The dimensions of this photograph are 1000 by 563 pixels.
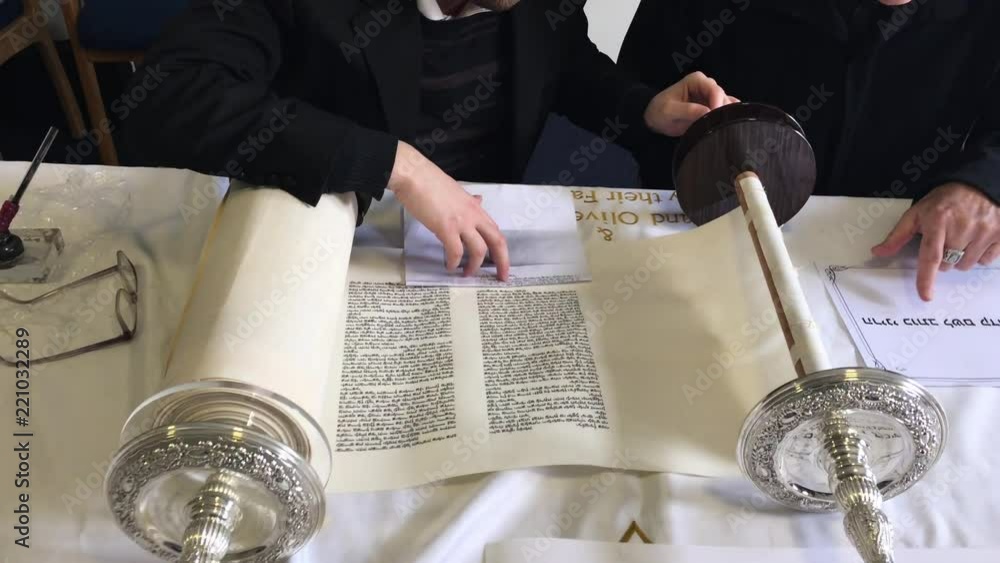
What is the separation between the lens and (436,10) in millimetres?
841

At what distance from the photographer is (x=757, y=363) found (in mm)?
669

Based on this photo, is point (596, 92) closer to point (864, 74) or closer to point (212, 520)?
point (864, 74)

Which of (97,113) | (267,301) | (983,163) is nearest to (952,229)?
(983,163)

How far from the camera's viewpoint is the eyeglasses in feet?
2.05

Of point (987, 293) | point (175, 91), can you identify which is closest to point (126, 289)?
point (175, 91)

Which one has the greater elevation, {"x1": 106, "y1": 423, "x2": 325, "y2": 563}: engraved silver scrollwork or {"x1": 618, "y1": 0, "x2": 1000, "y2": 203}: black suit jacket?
{"x1": 618, "y1": 0, "x2": 1000, "y2": 203}: black suit jacket

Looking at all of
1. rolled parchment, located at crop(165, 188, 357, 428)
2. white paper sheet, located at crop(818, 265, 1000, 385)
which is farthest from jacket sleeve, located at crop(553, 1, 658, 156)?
rolled parchment, located at crop(165, 188, 357, 428)

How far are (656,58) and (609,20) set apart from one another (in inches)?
33.3

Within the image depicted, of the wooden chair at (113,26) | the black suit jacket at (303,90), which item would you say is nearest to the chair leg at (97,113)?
the wooden chair at (113,26)

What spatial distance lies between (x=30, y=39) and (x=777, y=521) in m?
1.76

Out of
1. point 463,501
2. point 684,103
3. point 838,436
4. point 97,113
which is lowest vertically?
point 97,113

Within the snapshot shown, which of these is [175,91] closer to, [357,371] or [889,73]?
[357,371]

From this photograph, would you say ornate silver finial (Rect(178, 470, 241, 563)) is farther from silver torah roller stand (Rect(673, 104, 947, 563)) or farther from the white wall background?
the white wall background

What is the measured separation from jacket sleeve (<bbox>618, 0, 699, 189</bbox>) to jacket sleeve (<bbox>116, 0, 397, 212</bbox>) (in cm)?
48
